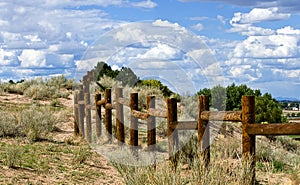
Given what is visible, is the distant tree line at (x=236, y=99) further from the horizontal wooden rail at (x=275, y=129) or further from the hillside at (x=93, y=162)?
the horizontal wooden rail at (x=275, y=129)

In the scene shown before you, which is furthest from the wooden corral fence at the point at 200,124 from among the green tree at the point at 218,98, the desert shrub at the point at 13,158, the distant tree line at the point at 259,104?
the distant tree line at the point at 259,104

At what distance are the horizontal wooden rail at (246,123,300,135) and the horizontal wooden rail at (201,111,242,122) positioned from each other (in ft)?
1.39

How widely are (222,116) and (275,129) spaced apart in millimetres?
1655

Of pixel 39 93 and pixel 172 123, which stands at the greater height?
pixel 39 93

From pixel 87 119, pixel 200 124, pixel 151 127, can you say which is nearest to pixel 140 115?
pixel 151 127

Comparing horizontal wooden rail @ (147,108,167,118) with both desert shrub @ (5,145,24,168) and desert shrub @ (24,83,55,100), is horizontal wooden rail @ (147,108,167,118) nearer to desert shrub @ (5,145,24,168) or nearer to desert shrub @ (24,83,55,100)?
desert shrub @ (5,145,24,168)

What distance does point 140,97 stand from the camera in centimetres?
2869

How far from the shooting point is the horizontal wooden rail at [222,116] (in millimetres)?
10094

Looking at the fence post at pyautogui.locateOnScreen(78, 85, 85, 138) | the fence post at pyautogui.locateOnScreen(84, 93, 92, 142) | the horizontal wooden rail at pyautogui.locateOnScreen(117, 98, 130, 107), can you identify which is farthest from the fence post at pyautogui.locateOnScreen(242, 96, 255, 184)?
the fence post at pyautogui.locateOnScreen(78, 85, 85, 138)

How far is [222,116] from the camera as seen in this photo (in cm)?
1052

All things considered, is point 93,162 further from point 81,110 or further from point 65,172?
point 81,110

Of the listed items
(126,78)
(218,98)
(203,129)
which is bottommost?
(203,129)

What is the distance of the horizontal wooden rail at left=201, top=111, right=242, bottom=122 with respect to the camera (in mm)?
10094

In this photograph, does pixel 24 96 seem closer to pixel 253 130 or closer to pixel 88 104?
pixel 88 104
